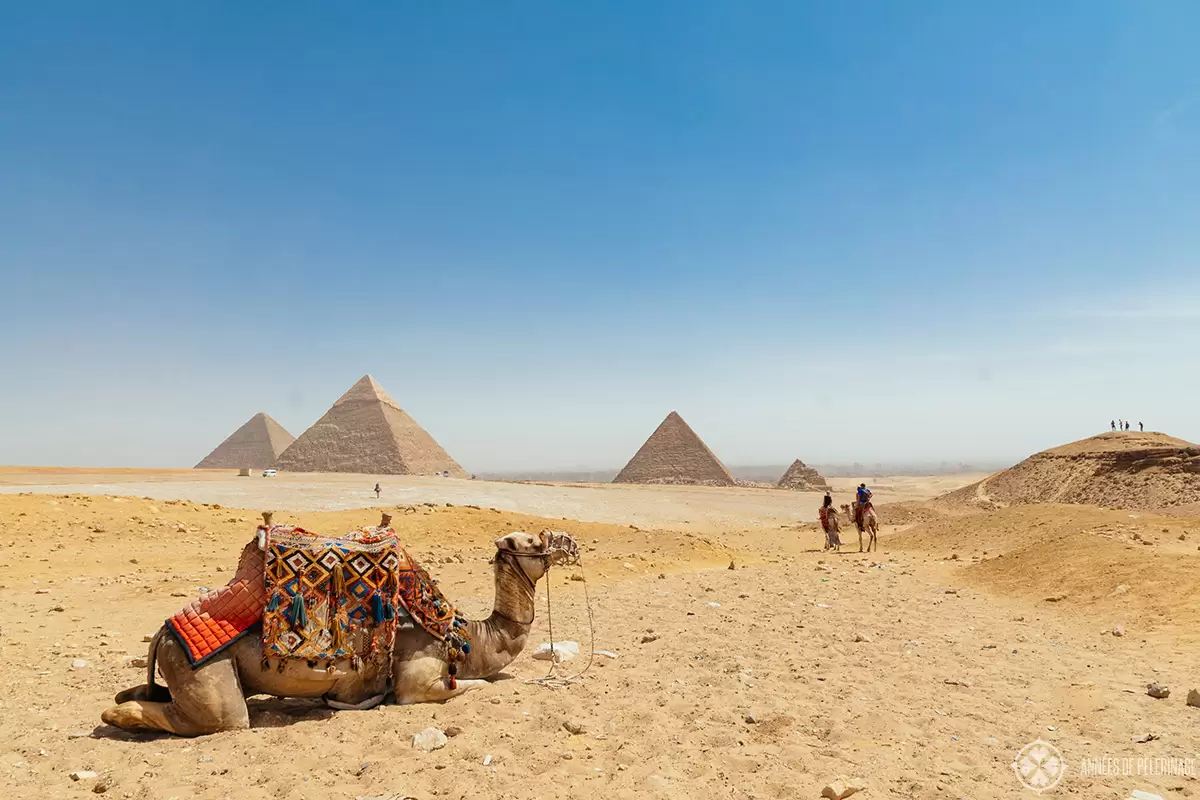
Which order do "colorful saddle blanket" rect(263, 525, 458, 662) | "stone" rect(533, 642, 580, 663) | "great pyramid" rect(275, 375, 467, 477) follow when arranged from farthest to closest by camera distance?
"great pyramid" rect(275, 375, 467, 477) → "stone" rect(533, 642, 580, 663) → "colorful saddle blanket" rect(263, 525, 458, 662)

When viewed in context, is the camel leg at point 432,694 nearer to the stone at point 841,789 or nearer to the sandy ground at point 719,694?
the sandy ground at point 719,694

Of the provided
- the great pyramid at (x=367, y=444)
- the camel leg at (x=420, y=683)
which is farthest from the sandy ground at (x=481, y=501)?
the great pyramid at (x=367, y=444)

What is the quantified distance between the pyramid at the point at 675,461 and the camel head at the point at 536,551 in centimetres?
6430

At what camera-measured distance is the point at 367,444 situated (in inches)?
2953

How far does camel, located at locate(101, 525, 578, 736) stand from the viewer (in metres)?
4.26

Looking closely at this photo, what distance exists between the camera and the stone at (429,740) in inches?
165

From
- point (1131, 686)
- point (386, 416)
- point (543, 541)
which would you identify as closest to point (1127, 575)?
point (1131, 686)

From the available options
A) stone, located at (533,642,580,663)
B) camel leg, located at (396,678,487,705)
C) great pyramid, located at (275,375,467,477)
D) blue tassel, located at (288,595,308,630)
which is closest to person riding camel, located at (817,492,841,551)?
stone, located at (533,642,580,663)

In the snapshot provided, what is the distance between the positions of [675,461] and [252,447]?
5461cm

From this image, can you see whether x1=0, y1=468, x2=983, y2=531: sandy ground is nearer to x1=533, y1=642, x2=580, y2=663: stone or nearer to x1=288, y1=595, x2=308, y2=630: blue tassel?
x1=533, y1=642, x2=580, y2=663: stone

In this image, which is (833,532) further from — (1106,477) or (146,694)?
(146,694)

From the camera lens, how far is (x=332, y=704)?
4785mm

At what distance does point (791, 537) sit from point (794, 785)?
2114 centimetres

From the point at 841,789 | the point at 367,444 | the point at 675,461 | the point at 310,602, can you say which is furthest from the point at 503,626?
the point at 367,444
